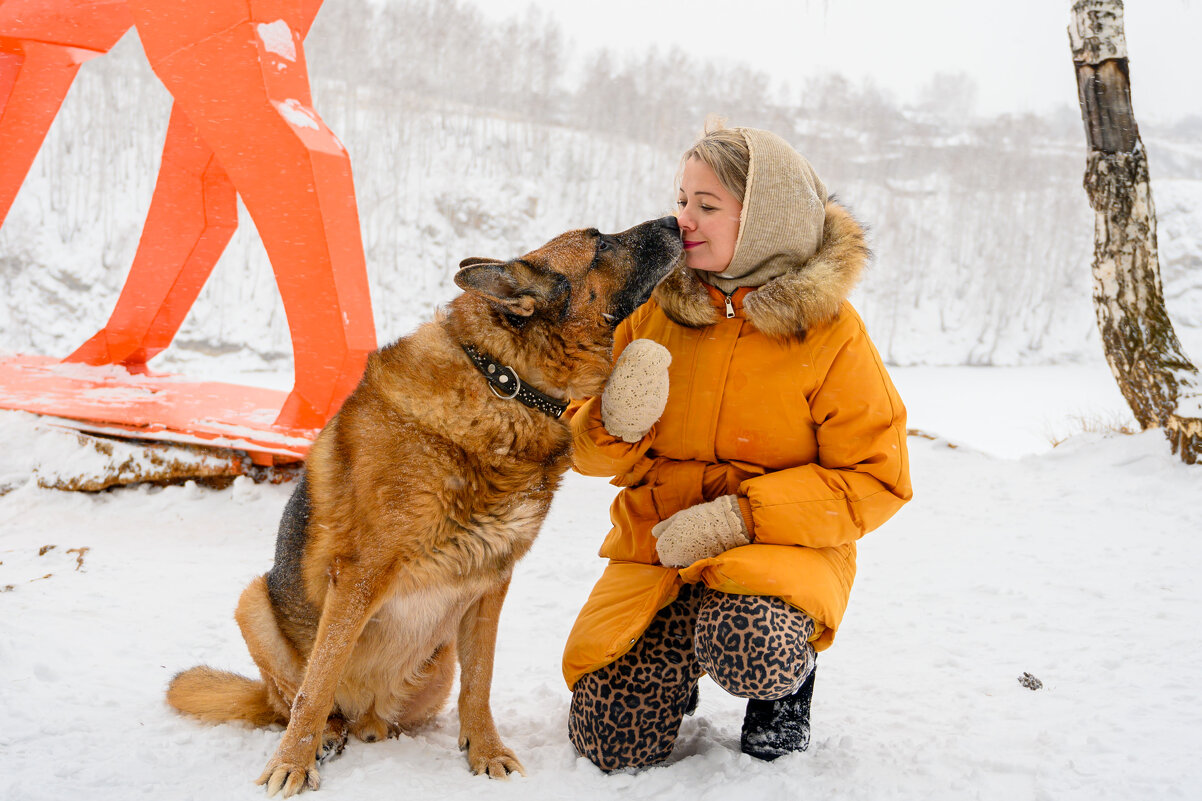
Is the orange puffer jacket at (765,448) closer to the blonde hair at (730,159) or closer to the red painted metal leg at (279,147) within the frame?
the blonde hair at (730,159)

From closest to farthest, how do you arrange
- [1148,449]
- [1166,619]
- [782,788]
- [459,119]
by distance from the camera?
[782,788], [1166,619], [1148,449], [459,119]

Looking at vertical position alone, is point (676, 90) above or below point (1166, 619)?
above

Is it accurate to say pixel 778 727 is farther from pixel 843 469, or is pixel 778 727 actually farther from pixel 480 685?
pixel 480 685

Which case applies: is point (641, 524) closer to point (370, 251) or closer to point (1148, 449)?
point (1148, 449)

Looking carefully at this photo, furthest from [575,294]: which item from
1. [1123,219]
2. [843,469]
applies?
[1123,219]

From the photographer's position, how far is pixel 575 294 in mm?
2057

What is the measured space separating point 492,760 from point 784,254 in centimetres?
158

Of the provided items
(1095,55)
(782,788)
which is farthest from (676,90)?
(782,788)

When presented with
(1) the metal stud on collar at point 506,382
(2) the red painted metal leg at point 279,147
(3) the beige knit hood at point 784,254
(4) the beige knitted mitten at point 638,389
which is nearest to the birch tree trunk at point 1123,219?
(3) the beige knit hood at point 784,254

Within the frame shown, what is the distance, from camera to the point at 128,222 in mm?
13367

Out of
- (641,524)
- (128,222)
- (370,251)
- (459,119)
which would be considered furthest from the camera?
(459,119)

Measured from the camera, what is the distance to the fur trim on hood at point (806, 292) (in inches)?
75.0

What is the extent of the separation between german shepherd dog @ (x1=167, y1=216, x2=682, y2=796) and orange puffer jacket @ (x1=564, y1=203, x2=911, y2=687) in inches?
7.8

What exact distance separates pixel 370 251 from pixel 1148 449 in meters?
12.8
